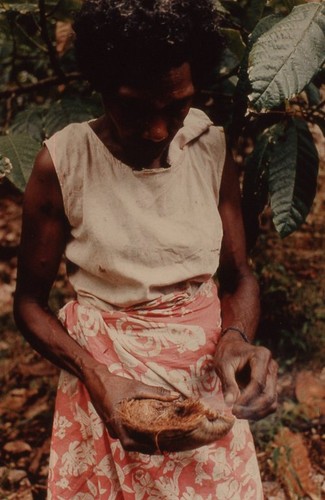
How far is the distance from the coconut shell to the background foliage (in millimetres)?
485

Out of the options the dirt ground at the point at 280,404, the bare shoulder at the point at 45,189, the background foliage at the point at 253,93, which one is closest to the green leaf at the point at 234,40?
the background foliage at the point at 253,93

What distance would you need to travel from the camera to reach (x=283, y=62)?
1233 mm

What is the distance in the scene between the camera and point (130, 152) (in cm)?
129

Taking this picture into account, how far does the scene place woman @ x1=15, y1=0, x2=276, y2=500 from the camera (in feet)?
→ 3.92

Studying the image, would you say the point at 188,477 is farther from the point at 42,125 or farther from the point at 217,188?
the point at 42,125

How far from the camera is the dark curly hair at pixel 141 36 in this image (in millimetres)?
1107

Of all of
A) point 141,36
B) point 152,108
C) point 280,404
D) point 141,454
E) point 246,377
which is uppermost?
point 141,36

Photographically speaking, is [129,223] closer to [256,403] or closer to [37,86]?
[256,403]

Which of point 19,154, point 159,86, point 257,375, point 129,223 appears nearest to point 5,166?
point 19,154

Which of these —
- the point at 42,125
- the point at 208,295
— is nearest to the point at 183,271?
the point at 208,295

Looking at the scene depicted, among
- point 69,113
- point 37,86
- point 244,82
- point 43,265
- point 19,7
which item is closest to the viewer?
point 43,265

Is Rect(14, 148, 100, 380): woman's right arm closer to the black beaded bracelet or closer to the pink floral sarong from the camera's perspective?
the pink floral sarong

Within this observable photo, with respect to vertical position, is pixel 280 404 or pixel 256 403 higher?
pixel 256 403

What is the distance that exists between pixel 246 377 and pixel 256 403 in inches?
3.6
